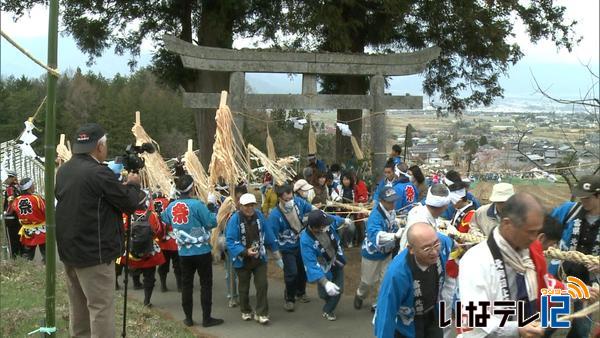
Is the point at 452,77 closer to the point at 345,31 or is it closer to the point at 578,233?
the point at 345,31

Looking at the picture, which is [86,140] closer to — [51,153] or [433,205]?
[51,153]

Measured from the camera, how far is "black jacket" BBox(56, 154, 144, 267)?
170 inches

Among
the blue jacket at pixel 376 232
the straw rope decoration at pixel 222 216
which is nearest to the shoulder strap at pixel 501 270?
the blue jacket at pixel 376 232

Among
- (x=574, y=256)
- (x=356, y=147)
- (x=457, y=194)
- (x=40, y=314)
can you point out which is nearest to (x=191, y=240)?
(x=40, y=314)

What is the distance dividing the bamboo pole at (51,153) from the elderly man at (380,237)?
3.55 meters

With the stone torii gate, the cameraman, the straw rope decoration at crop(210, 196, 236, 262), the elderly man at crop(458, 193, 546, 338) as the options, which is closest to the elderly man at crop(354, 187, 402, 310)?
the straw rope decoration at crop(210, 196, 236, 262)

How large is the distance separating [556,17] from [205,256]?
8.84 metres

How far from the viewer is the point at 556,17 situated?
1155 cm

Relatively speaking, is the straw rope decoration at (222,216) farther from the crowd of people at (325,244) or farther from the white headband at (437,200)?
the white headband at (437,200)

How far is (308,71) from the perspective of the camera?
10.1 m

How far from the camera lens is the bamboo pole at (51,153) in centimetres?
387

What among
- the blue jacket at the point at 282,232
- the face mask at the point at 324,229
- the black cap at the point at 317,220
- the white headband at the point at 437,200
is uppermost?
the white headband at the point at 437,200

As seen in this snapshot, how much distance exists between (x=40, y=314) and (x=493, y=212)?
16.4 ft

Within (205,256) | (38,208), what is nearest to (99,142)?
(205,256)
